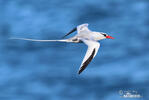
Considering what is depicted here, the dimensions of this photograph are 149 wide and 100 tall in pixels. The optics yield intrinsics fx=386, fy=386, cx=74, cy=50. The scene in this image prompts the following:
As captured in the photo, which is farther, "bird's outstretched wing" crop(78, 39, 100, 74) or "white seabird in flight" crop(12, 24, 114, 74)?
"white seabird in flight" crop(12, 24, 114, 74)

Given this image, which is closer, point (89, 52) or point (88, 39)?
point (89, 52)

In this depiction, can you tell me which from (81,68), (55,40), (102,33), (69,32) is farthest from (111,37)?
(81,68)

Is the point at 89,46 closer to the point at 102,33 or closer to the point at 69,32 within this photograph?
the point at 102,33

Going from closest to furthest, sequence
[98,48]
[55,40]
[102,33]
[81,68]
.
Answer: [81,68] → [98,48] → [55,40] → [102,33]

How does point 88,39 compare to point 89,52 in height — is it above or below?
above

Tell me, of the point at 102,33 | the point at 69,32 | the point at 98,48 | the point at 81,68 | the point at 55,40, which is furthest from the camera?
the point at 69,32

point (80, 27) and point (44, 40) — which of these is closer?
point (44, 40)

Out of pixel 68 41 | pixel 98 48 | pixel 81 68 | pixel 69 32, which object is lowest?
pixel 81 68

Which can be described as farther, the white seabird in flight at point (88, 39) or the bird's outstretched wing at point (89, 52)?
the white seabird in flight at point (88, 39)
